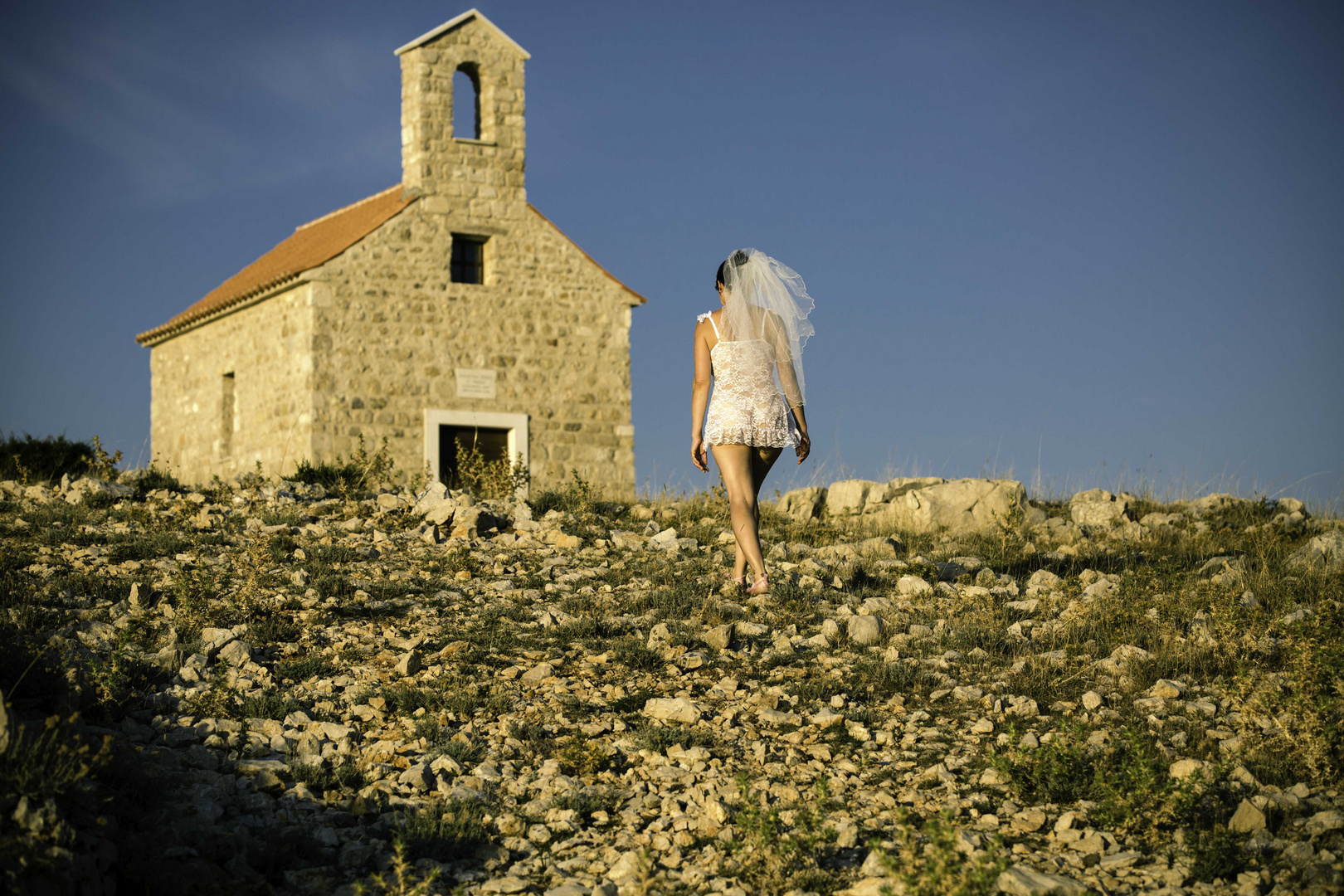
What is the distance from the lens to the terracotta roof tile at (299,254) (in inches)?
665

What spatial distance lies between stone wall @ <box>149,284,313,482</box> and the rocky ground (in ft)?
27.7

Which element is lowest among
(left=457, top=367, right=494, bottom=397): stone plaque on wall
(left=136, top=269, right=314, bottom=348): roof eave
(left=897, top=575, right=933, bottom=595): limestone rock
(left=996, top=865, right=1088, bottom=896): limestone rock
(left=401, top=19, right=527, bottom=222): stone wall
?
(left=996, top=865, right=1088, bottom=896): limestone rock

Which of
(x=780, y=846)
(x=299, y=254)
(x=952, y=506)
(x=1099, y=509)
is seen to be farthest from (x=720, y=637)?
(x=299, y=254)

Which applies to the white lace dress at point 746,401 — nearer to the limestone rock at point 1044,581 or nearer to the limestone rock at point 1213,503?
the limestone rock at point 1044,581

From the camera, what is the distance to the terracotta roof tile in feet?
55.4

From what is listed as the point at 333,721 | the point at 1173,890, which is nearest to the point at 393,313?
the point at 333,721

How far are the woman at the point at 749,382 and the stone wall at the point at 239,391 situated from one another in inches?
421

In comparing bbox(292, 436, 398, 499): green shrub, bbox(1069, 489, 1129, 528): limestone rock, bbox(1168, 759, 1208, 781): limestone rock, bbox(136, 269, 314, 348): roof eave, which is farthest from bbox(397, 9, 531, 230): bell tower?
bbox(1168, 759, 1208, 781): limestone rock

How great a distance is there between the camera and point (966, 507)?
1000cm

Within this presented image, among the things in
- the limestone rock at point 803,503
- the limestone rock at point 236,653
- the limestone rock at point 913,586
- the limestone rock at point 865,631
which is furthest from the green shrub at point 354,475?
the limestone rock at point 865,631

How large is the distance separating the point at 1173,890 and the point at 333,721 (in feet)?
11.3

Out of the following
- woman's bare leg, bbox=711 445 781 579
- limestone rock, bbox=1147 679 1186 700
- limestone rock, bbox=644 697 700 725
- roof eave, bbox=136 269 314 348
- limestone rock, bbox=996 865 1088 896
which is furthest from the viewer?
roof eave, bbox=136 269 314 348

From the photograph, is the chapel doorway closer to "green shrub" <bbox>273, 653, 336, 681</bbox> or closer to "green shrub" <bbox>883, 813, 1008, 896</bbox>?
"green shrub" <bbox>273, 653, 336, 681</bbox>

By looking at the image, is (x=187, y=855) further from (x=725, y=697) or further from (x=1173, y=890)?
(x=1173, y=890)
